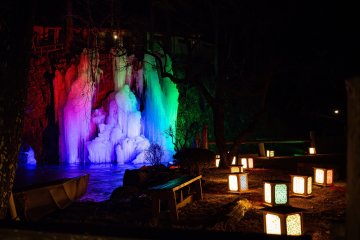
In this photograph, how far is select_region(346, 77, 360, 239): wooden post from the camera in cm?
158

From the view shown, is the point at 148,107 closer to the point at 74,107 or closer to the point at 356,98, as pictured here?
the point at 74,107

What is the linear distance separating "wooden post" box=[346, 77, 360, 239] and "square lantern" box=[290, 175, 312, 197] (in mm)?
5531

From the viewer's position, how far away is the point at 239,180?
7.54 metres

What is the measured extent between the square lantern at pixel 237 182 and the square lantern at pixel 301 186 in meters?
1.03

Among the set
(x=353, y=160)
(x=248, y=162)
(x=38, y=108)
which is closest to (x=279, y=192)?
(x=353, y=160)

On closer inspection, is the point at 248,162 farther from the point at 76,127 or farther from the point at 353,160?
the point at 76,127

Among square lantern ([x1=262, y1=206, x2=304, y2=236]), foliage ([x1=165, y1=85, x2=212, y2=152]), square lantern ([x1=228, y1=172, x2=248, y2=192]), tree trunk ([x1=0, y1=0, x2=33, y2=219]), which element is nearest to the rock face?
foliage ([x1=165, y1=85, x2=212, y2=152])

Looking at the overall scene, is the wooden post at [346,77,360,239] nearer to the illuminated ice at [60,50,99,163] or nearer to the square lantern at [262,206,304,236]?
the square lantern at [262,206,304,236]

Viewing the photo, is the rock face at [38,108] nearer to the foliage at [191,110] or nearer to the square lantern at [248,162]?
the foliage at [191,110]

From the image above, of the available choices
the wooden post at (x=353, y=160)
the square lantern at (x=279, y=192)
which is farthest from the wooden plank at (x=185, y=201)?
the wooden post at (x=353, y=160)

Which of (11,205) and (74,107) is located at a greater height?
(74,107)

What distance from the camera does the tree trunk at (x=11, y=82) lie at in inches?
106

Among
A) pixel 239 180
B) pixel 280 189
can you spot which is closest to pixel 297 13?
pixel 239 180

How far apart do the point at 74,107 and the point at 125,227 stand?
17196mm
